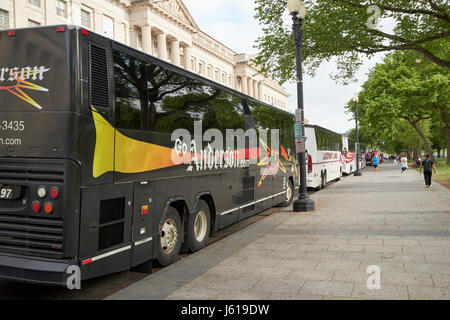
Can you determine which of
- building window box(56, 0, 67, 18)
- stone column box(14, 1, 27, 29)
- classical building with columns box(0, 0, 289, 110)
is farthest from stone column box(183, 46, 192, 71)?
stone column box(14, 1, 27, 29)

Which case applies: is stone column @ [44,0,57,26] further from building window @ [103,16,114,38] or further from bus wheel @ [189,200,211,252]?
bus wheel @ [189,200,211,252]

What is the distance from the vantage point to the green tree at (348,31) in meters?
16.8

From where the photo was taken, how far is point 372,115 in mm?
37625

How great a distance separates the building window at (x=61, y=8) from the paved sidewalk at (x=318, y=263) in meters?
34.3

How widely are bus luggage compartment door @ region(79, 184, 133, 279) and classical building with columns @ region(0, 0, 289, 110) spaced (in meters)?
17.5

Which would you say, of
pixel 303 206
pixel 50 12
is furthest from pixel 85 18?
pixel 303 206

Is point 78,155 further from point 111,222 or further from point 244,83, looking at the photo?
point 244,83

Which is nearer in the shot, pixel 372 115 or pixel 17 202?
pixel 17 202

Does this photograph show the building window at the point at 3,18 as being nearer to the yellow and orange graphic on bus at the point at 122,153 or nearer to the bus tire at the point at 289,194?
the bus tire at the point at 289,194

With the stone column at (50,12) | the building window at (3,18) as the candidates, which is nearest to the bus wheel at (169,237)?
the building window at (3,18)

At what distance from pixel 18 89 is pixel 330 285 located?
4316mm

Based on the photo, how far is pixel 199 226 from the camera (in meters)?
7.61

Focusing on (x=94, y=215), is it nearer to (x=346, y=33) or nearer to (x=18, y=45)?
(x=18, y=45)
